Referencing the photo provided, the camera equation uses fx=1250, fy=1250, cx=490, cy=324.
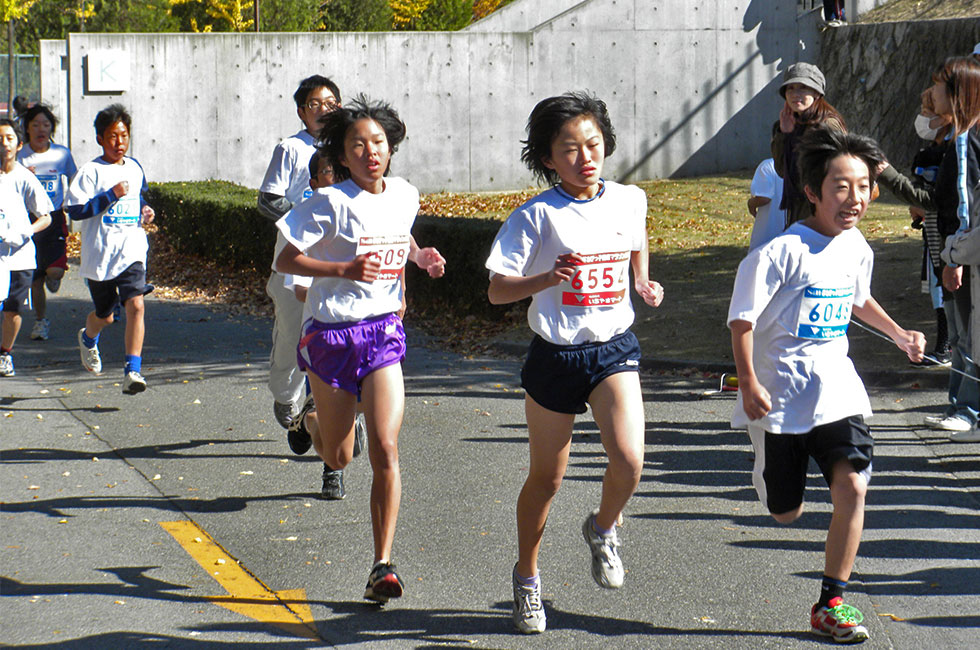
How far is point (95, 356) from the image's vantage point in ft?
29.7

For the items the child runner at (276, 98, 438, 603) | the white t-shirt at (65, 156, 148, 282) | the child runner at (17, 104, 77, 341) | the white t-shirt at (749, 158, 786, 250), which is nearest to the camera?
the child runner at (276, 98, 438, 603)

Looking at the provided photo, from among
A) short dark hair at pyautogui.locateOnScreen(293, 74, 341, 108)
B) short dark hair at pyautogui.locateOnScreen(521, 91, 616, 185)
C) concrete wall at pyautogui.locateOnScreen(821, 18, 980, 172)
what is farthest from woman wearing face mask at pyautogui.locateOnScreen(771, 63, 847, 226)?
concrete wall at pyautogui.locateOnScreen(821, 18, 980, 172)

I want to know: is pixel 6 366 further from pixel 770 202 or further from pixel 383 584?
pixel 383 584

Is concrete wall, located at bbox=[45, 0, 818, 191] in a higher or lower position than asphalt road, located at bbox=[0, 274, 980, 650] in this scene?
higher

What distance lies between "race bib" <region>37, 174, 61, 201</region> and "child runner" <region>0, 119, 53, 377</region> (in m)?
1.64

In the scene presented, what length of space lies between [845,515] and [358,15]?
3058 cm

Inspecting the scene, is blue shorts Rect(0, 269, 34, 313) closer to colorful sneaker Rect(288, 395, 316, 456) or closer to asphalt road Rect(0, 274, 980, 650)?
asphalt road Rect(0, 274, 980, 650)

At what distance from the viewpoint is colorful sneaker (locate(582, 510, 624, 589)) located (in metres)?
4.54

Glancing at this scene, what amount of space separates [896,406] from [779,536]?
3031 mm

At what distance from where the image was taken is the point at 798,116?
718 cm

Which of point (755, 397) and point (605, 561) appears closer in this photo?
point (755, 397)

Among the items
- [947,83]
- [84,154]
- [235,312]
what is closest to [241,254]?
[235,312]

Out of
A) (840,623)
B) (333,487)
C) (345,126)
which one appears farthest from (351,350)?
(840,623)

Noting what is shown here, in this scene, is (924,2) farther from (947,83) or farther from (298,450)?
(298,450)
